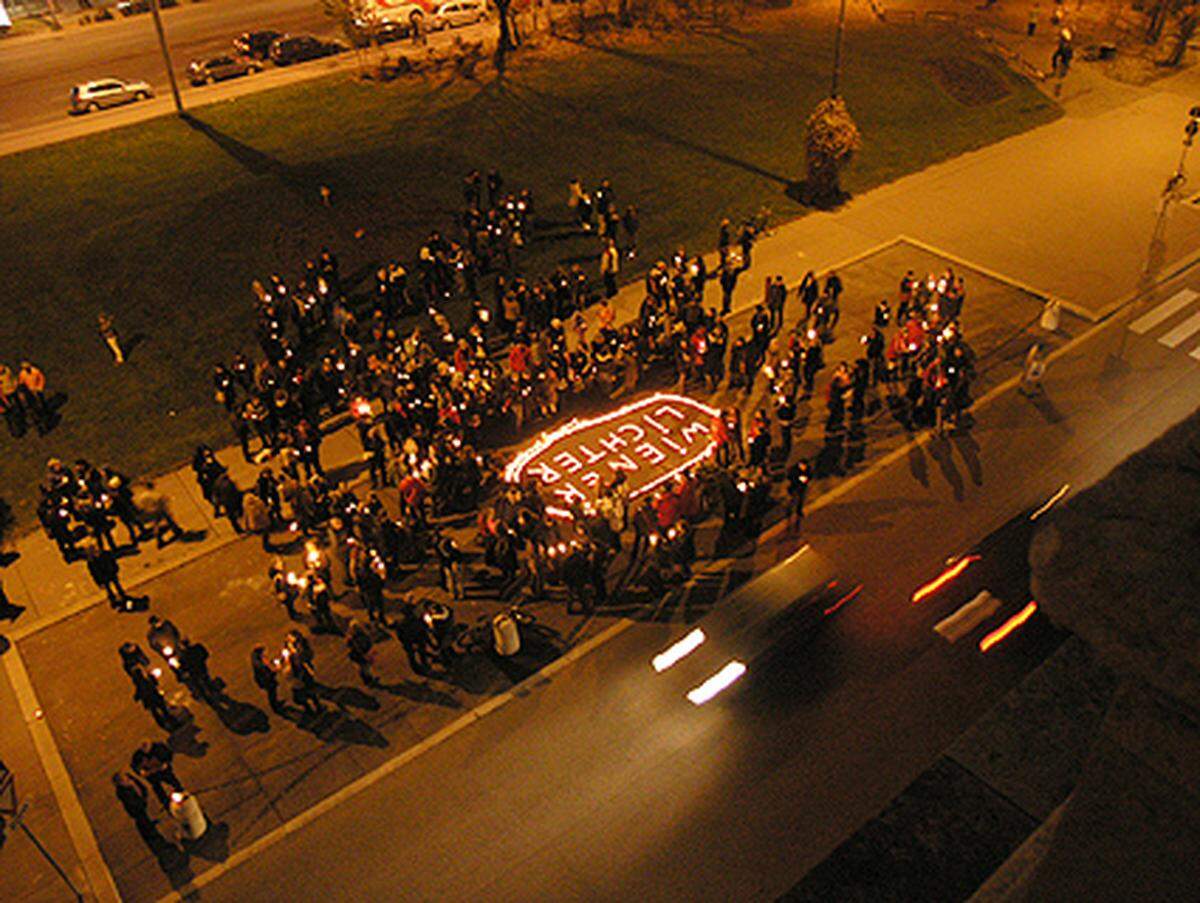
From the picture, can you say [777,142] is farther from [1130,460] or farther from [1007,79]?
[1130,460]

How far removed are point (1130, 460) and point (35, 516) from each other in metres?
19.5

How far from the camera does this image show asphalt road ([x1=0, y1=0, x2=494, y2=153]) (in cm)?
3678

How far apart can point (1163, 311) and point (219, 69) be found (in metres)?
37.1

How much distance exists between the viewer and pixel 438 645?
1467 cm

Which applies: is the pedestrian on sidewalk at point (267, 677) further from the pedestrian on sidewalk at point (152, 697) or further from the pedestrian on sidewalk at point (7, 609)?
the pedestrian on sidewalk at point (7, 609)

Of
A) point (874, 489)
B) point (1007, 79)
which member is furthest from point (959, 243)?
point (1007, 79)

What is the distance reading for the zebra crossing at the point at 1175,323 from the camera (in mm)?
21281

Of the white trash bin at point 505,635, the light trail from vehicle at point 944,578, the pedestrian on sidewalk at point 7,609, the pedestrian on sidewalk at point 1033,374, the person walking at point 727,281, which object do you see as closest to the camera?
the white trash bin at point 505,635

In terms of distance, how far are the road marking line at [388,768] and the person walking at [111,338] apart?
14798 mm

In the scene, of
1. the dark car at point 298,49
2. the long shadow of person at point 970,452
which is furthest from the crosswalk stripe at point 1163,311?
the dark car at point 298,49

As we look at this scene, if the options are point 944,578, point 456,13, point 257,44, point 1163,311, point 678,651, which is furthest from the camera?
point 456,13

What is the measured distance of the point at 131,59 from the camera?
43.3 meters

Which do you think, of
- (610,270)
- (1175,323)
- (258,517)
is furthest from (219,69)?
(1175,323)

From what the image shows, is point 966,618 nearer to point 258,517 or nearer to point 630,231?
point 258,517
